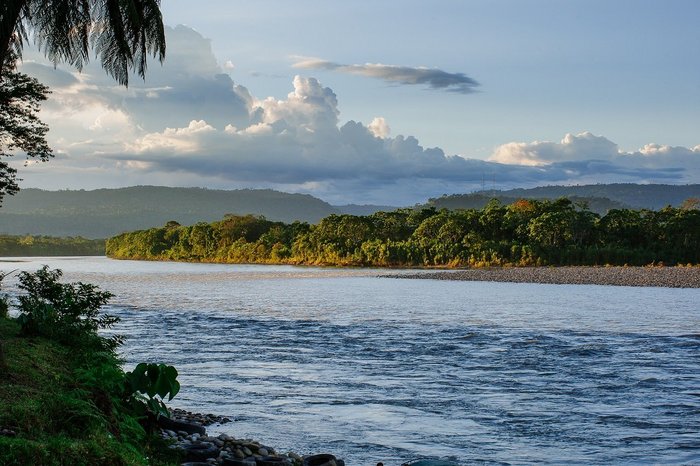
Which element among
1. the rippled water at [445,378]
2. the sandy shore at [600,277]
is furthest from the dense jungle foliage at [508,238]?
the rippled water at [445,378]

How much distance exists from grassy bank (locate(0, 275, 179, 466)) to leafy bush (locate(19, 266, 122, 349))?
805 millimetres

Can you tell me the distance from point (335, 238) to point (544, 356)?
13494cm

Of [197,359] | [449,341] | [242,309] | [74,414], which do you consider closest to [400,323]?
[449,341]

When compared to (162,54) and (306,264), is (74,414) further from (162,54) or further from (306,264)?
(306,264)

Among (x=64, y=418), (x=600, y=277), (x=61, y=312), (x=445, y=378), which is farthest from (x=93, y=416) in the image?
(x=600, y=277)

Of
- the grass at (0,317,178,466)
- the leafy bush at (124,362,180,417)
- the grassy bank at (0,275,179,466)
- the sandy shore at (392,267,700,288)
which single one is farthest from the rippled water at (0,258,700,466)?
the sandy shore at (392,267,700,288)

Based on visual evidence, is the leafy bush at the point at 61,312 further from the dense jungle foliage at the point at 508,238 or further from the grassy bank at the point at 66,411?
the dense jungle foliage at the point at 508,238

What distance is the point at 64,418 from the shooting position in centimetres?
1109

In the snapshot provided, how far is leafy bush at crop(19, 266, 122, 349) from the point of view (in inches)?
763

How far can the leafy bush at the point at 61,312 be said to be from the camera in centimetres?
1939

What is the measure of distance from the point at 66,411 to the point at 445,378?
1364 centimetres

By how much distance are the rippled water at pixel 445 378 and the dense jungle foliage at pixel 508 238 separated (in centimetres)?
7532

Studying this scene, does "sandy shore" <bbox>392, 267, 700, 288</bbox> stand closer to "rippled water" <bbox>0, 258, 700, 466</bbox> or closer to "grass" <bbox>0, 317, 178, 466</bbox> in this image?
"rippled water" <bbox>0, 258, 700, 466</bbox>

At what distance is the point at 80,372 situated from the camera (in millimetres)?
14430
